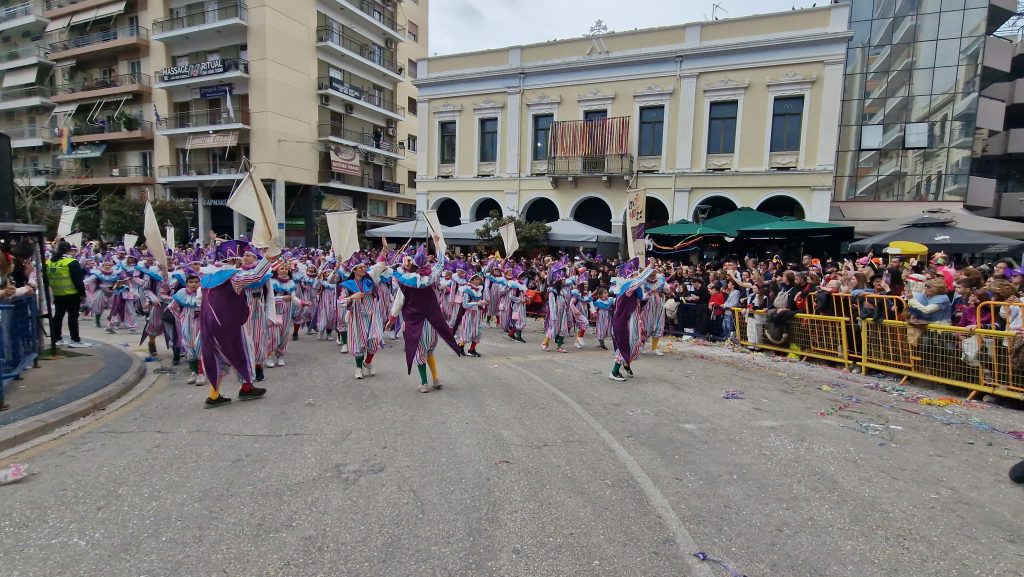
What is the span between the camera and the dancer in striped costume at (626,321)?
827cm

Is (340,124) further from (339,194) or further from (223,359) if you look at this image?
(223,359)

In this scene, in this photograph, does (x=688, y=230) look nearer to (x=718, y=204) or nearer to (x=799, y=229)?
(x=799, y=229)

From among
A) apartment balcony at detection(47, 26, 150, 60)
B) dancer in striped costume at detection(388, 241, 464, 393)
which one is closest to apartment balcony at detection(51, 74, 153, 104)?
apartment balcony at detection(47, 26, 150, 60)

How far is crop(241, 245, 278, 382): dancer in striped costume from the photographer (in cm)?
687

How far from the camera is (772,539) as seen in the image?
3.64 meters

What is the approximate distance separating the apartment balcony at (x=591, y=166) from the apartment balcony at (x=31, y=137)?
40.6 meters

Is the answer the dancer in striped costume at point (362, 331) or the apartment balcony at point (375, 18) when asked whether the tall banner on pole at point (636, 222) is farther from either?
the apartment balcony at point (375, 18)

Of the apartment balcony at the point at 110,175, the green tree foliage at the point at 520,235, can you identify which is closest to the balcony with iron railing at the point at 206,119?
the apartment balcony at the point at 110,175

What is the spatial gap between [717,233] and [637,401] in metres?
10.8

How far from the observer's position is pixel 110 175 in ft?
131

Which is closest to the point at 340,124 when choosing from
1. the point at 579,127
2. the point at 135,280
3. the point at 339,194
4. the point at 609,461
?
the point at 339,194

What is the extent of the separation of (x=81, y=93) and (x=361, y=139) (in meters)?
19.7

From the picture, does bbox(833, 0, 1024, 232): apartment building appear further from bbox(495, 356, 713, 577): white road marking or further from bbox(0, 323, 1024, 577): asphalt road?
bbox(495, 356, 713, 577): white road marking

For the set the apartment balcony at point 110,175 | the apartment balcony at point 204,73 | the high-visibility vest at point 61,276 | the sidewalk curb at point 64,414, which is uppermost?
the apartment balcony at point 204,73
